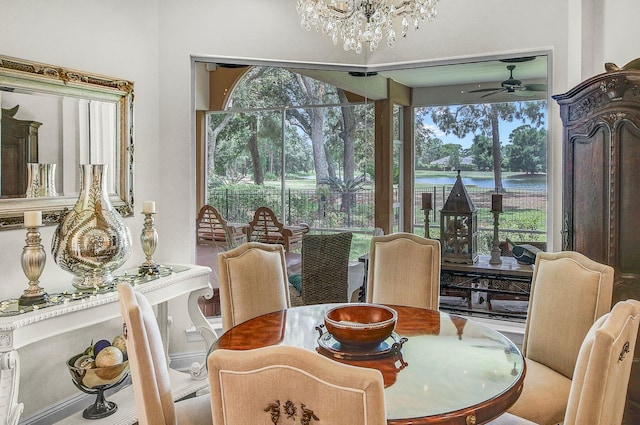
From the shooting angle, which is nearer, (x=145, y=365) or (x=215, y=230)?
(x=145, y=365)

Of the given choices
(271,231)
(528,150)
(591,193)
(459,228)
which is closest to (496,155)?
(528,150)

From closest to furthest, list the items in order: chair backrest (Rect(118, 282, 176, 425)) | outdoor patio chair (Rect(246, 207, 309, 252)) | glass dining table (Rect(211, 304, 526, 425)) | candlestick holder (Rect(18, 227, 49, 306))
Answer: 1. glass dining table (Rect(211, 304, 526, 425))
2. chair backrest (Rect(118, 282, 176, 425))
3. candlestick holder (Rect(18, 227, 49, 306))
4. outdoor patio chair (Rect(246, 207, 309, 252))

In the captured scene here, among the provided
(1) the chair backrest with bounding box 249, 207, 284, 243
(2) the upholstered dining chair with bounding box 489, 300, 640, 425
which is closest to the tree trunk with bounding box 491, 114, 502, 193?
(1) the chair backrest with bounding box 249, 207, 284, 243

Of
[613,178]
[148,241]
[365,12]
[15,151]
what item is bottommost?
[148,241]

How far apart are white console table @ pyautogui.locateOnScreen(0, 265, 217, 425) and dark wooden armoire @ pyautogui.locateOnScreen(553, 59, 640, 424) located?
2379 millimetres

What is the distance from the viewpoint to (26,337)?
7.37 ft

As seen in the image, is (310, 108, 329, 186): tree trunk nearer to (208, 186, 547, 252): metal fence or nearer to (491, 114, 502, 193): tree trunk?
(208, 186, 547, 252): metal fence

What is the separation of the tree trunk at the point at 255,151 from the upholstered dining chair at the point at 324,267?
68 cm

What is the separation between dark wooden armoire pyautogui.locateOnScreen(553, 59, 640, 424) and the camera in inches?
98.3

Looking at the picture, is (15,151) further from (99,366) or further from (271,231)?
(271,231)

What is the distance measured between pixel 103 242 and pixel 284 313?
1.10m

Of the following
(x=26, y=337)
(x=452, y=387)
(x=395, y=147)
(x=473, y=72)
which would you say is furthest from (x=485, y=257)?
(x=26, y=337)

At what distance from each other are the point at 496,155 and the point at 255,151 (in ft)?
6.26

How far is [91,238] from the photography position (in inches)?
107
